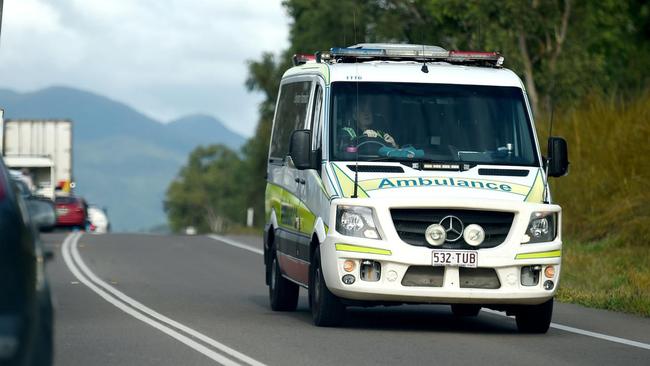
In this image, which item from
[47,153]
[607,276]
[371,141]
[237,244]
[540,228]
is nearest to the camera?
[540,228]

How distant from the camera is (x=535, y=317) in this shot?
44.6 feet

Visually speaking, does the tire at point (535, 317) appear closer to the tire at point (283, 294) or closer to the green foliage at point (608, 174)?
the tire at point (283, 294)

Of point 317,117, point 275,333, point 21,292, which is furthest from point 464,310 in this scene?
point 21,292

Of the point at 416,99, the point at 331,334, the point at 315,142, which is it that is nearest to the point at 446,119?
the point at 416,99

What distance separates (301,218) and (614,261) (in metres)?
9.04

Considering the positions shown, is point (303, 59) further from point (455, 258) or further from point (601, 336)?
point (601, 336)

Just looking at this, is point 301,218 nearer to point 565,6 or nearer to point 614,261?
point 614,261

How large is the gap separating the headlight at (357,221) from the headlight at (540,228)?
49.6 inches

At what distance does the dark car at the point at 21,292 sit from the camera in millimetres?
6508

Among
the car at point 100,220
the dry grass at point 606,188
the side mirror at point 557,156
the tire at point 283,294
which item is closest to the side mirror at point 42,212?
the side mirror at point 557,156

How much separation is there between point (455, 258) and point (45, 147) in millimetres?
38448

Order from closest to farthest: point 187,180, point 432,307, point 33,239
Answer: point 33,239, point 432,307, point 187,180

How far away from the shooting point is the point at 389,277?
12906 mm

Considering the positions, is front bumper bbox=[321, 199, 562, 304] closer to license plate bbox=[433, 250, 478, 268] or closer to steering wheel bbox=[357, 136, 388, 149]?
license plate bbox=[433, 250, 478, 268]
